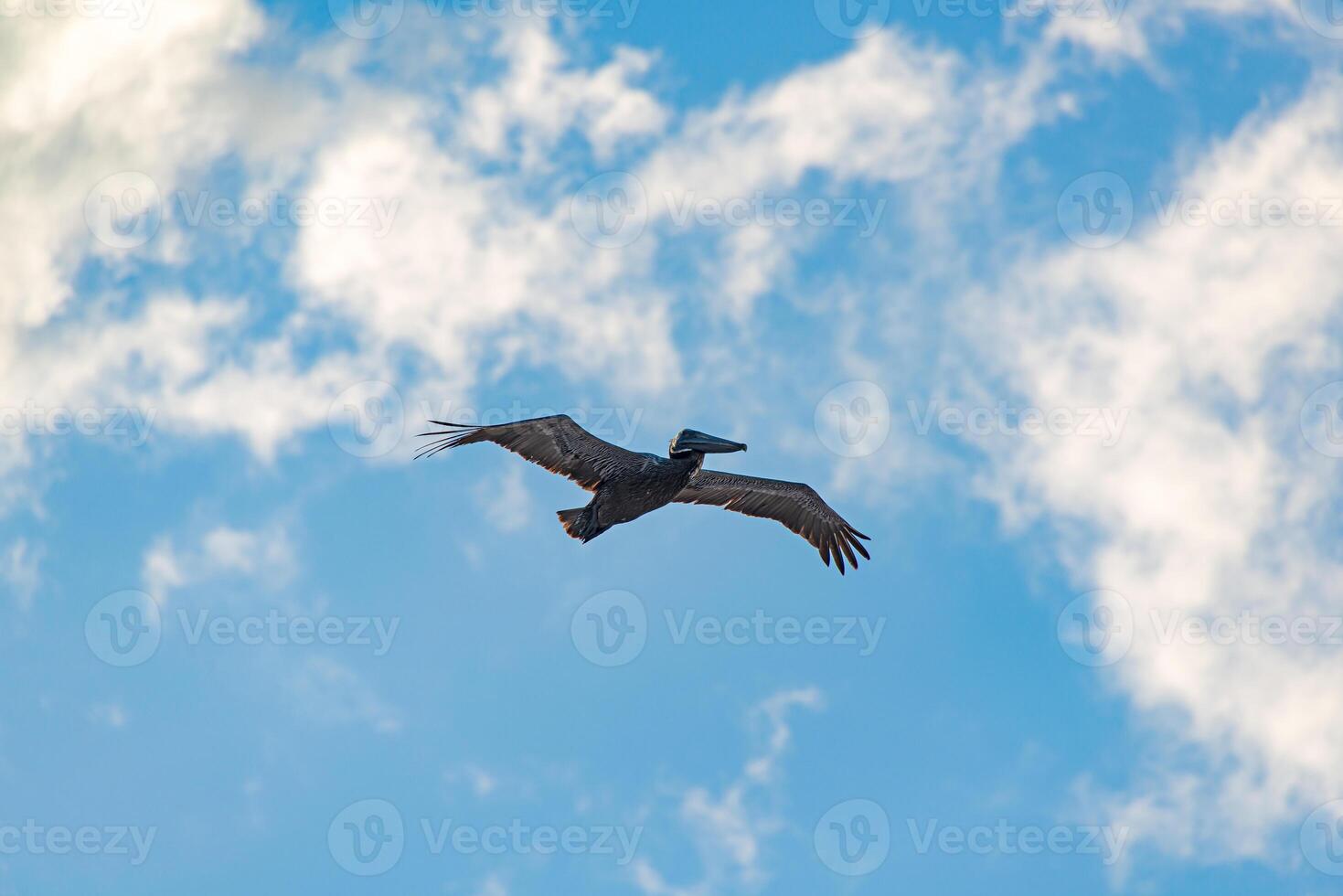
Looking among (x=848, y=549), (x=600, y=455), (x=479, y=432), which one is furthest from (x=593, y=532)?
(x=848, y=549)

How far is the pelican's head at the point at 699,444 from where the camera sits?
25516 millimetres

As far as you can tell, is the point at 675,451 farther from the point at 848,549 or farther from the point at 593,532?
the point at 848,549

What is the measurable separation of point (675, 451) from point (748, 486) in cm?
299

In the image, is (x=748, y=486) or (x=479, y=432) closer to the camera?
(x=479, y=432)

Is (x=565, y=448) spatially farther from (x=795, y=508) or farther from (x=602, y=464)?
(x=795, y=508)

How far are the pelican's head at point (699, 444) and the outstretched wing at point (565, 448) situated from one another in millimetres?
878

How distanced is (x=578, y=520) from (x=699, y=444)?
2647 mm

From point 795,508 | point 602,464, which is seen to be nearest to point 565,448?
point 602,464

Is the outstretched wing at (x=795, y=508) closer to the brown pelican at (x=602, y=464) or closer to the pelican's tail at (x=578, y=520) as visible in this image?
the brown pelican at (x=602, y=464)

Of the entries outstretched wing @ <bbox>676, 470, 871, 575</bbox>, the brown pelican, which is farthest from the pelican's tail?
outstretched wing @ <bbox>676, 470, 871, 575</bbox>

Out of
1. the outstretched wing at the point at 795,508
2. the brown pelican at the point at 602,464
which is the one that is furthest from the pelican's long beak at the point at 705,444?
the outstretched wing at the point at 795,508

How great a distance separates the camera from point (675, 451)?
26.0 meters

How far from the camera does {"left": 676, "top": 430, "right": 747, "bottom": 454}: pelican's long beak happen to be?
83.7ft

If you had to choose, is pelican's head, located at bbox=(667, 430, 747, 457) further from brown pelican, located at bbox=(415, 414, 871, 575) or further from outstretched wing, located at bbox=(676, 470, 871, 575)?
outstretched wing, located at bbox=(676, 470, 871, 575)
